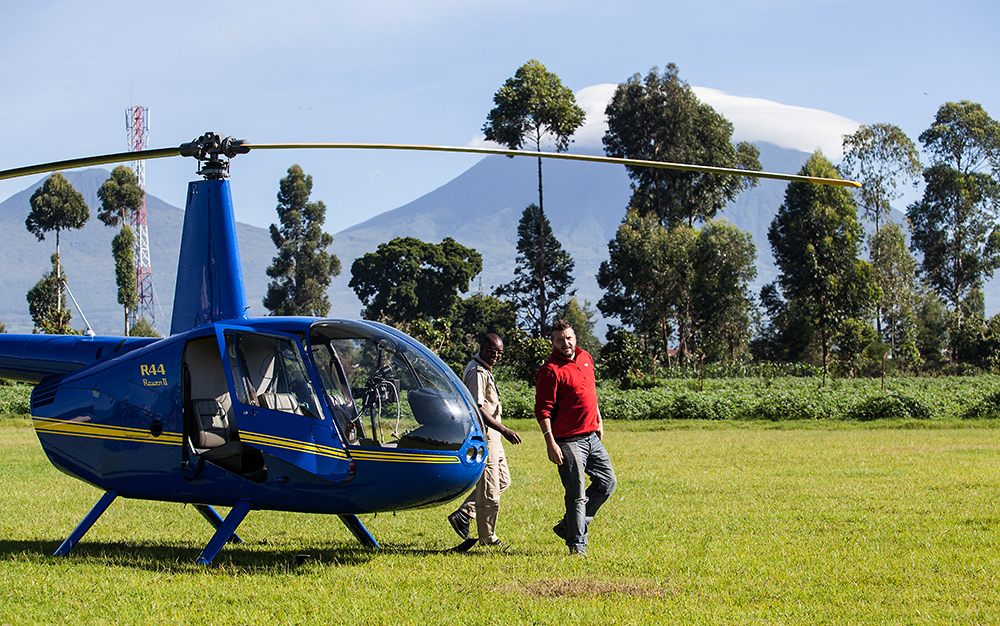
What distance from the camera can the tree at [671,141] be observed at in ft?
171

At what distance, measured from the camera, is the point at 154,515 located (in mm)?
9258

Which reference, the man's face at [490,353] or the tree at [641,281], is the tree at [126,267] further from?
the man's face at [490,353]

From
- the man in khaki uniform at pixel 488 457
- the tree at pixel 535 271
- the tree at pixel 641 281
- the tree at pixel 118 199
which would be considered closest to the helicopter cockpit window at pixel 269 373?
the man in khaki uniform at pixel 488 457

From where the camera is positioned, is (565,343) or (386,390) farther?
(565,343)

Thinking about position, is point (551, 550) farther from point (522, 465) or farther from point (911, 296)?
point (911, 296)

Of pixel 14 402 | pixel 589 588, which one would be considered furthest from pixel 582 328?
pixel 589 588

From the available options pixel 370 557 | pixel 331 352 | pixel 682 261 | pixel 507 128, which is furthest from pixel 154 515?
pixel 682 261

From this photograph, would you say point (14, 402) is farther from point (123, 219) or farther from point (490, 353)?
point (123, 219)

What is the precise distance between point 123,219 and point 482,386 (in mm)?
60742

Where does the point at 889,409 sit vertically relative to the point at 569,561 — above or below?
below

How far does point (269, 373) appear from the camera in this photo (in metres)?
6.63

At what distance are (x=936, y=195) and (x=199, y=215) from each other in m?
61.6

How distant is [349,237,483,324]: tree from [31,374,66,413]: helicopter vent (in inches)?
2374

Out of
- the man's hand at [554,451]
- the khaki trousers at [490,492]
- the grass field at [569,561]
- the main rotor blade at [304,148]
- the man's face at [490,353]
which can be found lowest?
the grass field at [569,561]
